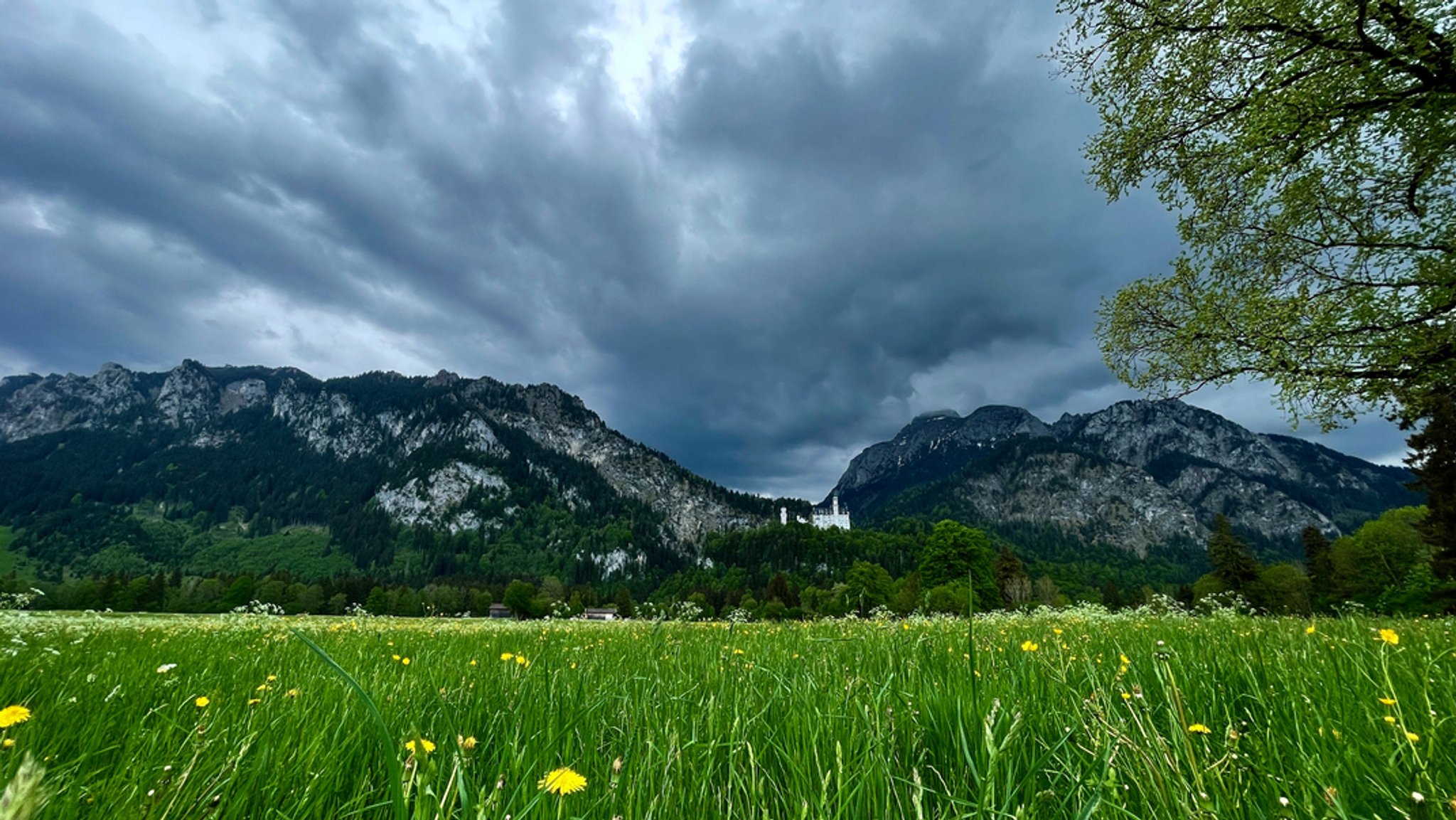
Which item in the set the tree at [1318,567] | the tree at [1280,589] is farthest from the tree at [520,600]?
the tree at [1318,567]

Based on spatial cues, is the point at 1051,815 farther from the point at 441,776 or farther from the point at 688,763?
the point at 441,776

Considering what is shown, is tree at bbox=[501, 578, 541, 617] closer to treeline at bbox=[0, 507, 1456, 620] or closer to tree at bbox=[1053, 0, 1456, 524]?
treeline at bbox=[0, 507, 1456, 620]

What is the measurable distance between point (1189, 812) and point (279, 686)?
434cm

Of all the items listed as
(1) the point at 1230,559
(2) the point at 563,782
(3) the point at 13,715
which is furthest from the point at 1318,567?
(3) the point at 13,715

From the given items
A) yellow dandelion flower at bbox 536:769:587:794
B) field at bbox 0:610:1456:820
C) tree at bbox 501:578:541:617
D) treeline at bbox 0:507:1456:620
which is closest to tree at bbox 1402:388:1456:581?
treeline at bbox 0:507:1456:620

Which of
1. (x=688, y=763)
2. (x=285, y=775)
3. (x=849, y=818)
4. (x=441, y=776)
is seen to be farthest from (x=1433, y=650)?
(x=285, y=775)

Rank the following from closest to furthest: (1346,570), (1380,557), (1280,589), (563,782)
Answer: (563,782) < (1380,557) < (1346,570) < (1280,589)

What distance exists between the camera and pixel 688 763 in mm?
2230

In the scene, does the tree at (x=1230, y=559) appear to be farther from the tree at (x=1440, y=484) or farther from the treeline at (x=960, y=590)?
the tree at (x=1440, y=484)

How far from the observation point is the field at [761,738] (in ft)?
5.62

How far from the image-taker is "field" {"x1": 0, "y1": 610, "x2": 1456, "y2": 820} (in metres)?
1.71

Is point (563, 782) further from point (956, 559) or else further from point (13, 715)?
point (956, 559)

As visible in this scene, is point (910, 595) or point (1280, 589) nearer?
point (910, 595)

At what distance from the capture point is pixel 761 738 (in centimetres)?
267
